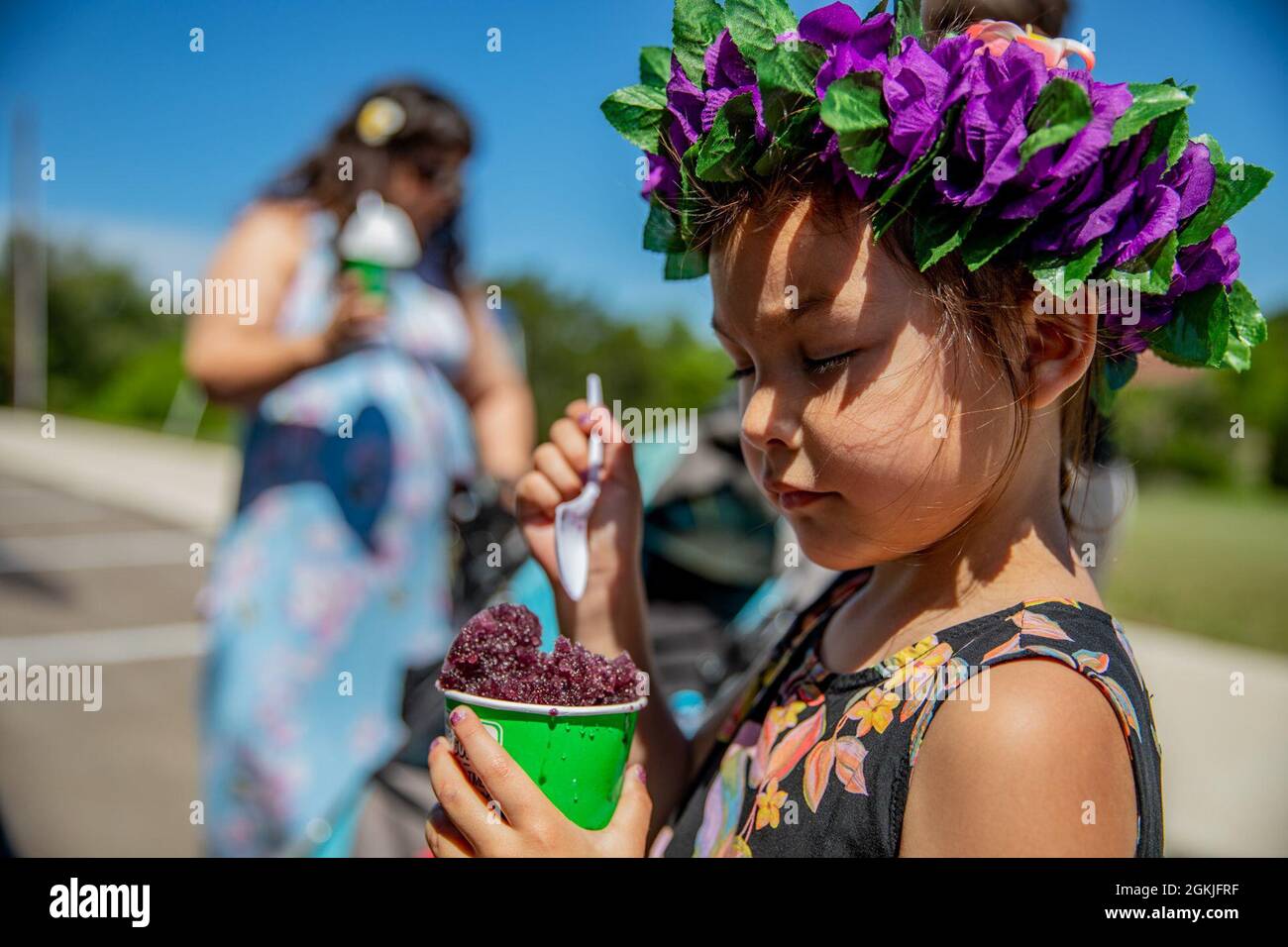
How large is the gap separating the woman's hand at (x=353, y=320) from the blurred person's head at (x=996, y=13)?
1836 millimetres

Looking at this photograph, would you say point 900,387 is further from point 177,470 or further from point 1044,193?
point 177,470

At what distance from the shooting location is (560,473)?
1.67 meters

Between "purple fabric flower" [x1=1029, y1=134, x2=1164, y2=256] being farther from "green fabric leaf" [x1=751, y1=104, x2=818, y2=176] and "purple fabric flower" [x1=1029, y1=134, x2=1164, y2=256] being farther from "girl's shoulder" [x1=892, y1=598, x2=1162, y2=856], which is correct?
"girl's shoulder" [x1=892, y1=598, x2=1162, y2=856]

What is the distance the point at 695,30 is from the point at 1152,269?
635 mm

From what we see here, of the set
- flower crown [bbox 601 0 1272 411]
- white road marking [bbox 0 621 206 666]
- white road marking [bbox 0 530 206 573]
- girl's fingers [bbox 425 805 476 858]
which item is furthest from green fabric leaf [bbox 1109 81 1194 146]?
white road marking [bbox 0 530 206 573]

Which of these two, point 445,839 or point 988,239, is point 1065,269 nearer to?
point 988,239

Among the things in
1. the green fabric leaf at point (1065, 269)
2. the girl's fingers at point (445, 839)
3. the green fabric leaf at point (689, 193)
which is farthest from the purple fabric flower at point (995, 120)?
the girl's fingers at point (445, 839)

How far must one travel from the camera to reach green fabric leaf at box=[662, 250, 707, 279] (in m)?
1.60

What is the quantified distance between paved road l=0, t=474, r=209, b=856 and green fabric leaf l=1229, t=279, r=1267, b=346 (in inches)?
153

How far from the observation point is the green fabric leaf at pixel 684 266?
1.60 metres

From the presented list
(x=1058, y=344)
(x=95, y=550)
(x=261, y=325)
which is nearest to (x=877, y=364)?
(x=1058, y=344)

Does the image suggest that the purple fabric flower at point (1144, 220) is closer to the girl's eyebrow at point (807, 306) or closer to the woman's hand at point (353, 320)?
the girl's eyebrow at point (807, 306)

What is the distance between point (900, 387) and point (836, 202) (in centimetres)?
23

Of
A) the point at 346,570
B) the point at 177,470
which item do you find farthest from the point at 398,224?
the point at 177,470
